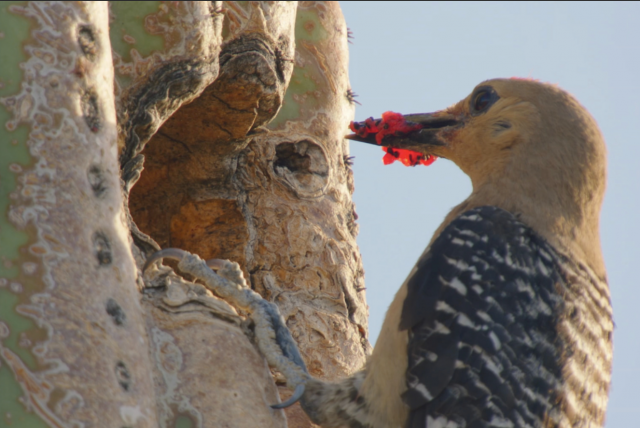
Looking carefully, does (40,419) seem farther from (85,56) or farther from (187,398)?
(85,56)

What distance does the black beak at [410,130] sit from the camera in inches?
153

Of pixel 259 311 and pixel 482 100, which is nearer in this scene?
pixel 259 311

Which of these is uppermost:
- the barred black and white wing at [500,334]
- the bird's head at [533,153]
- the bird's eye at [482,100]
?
the bird's eye at [482,100]

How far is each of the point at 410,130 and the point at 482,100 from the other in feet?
1.39

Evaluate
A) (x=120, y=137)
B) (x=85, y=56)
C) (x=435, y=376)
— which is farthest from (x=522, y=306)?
(x=85, y=56)

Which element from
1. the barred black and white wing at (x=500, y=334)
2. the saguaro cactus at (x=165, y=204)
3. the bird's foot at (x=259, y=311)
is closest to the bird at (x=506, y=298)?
the barred black and white wing at (x=500, y=334)

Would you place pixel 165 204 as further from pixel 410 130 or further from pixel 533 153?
pixel 533 153

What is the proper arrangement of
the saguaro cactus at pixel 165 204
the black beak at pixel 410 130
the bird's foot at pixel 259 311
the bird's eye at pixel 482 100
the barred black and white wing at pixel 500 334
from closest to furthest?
the saguaro cactus at pixel 165 204 < the barred black and white wing at pixel 500 334 < the bird's foot at pixel 259 311 < the bird's eye at pixel 482 100 < the black beak at pixel 410 130

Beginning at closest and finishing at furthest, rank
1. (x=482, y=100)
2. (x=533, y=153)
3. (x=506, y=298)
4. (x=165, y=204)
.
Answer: (x=506, y=298) < (x=533, y=153) < (x=482, y=100) < (x=165, y=204)

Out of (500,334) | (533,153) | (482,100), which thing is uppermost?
(482,100)

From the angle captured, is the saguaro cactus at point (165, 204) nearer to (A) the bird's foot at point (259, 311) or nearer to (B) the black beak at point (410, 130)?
(A) the bird's foot at point (259, 311)

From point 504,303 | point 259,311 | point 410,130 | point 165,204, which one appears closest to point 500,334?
point 504,303

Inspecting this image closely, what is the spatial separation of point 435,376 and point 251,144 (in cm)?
200

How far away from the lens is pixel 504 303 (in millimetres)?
2980
